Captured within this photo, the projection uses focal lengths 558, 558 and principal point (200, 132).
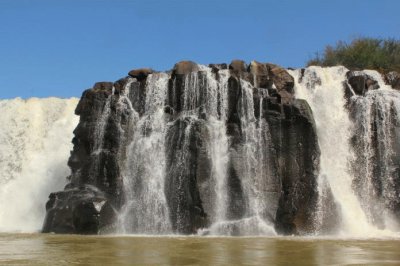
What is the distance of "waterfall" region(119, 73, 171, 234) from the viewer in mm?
25453

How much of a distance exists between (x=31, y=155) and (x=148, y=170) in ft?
38.6

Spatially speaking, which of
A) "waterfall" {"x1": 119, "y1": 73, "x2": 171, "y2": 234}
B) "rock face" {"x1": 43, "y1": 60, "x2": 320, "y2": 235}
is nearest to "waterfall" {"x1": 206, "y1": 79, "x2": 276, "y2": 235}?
"rock face" {"x1": 43, "y1": 60, "x2": 320, "y2": 235}

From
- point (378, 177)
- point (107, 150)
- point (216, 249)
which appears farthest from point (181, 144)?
point (216, 249)

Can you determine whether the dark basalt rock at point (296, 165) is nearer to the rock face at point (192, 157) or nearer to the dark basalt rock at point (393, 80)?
the rock face at point (192, 157)

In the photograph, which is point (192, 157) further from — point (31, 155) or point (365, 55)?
point (365, 55)

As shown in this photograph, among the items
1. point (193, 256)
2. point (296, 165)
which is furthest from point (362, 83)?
point (193, 256)

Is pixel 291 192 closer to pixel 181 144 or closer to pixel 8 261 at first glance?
pixel 181 144

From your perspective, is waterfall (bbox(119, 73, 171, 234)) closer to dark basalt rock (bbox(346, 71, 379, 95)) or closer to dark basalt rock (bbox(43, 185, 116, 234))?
dark basalt rock (bbox(43, 185, 116, 234))

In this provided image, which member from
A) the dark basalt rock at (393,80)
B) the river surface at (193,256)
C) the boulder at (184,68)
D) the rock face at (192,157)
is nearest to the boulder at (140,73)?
the rock face at (192,157)

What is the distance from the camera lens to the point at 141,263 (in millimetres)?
11508

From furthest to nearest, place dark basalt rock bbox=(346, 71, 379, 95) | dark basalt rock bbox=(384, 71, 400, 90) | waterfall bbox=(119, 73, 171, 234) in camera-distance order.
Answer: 1. dark basalt rock bbox=(384, 71, 400, 90)
2. dark basalt rock bbox=(346, 71, 379, 95)
3. waterfall bbox=(119, 73, 171, 234)

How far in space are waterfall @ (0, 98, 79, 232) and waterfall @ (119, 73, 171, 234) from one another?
655cm

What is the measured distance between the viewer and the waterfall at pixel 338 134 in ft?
84.8

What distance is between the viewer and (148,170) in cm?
2677
